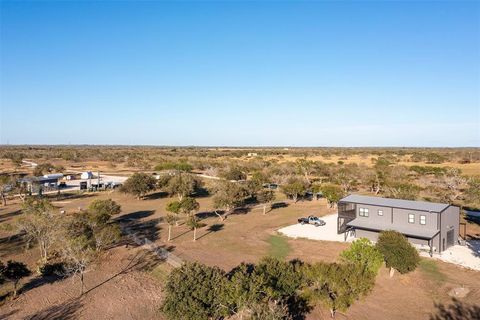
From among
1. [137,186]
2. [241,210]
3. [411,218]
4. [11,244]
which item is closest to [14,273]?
[11,244]

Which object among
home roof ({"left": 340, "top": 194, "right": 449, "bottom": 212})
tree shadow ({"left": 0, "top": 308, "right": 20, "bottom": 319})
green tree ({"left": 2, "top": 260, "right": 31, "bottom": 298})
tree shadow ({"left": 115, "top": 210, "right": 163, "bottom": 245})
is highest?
home roof ({"left": 340, "top": 194, "right": 449, "bottom": 212})

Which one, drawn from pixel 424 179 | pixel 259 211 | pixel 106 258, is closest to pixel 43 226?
pixel 106 258

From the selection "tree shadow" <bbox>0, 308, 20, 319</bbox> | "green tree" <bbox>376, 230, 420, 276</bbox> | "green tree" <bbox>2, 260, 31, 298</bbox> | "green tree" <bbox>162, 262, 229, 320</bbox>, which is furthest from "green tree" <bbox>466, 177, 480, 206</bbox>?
"tree shadow" <bbox>0, 308, 20, 319</bbox>

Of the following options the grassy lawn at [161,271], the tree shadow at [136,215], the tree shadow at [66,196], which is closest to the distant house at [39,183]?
the tree shadow at [66,196]

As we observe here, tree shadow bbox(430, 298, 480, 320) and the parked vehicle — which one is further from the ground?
the parked vehicle

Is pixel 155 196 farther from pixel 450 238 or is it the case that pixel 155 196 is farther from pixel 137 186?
pixel 450 238

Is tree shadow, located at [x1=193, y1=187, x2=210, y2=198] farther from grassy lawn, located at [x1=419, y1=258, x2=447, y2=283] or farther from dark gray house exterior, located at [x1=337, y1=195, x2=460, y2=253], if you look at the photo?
grassy lawn, located at [x1=419, y1=258, x2=447, y2=283]

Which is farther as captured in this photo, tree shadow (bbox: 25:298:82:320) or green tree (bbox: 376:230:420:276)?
green tree (bbox: 376:230:420:276)
